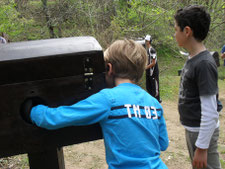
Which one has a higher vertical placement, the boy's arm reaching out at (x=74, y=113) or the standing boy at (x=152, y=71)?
the boy's arm reaching out at (x=74, y=113)

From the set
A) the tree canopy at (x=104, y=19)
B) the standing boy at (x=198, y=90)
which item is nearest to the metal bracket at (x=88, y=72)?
the standing boy at (x=198, y=90)

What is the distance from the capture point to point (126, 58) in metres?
1.25

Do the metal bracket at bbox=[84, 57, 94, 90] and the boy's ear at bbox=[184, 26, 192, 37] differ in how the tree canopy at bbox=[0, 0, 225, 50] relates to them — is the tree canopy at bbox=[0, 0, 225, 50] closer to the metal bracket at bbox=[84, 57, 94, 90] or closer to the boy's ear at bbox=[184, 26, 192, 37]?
the boy's ear at bbox=[184, 26, 192, 37]

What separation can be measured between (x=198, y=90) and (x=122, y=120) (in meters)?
0.77

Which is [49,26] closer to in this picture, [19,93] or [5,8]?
[5,8]

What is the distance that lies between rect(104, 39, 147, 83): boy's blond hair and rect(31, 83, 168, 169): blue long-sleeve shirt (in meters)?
0.07

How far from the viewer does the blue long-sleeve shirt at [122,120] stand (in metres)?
1.04

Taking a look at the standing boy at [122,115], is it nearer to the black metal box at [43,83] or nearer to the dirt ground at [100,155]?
the black metal box at [43,83]

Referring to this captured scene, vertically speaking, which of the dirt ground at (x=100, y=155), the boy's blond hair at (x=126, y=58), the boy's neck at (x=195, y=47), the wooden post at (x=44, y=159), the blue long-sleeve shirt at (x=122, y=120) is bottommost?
the dirt ground at (x=100, y=155)

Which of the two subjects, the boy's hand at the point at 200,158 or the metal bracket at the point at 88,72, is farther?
the boy's hand at the point at 200,158

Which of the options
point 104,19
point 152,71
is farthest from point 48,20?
point 152,71

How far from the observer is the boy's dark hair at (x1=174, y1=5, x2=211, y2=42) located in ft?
5.52

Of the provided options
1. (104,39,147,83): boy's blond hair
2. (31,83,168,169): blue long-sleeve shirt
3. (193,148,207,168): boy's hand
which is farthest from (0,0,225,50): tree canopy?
(31,83,168,169): blue long-sleeve shirt

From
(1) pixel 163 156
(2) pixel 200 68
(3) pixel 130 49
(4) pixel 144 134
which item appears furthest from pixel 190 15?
(1) pixel 163 156
